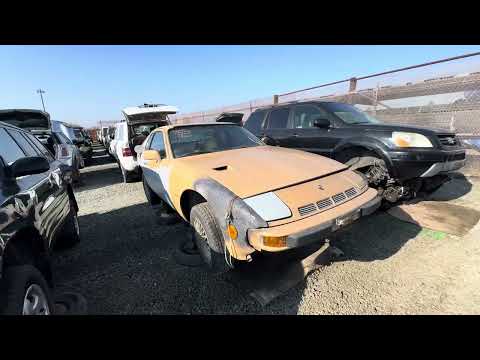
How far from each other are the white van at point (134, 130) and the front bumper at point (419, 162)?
5.88m

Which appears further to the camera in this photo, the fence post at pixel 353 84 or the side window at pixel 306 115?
the fence post at pixel 353 84

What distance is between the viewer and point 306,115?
4961 millimetres

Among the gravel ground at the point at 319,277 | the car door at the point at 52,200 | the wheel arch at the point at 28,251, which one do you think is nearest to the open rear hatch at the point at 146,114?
the car door at the point at 52,200

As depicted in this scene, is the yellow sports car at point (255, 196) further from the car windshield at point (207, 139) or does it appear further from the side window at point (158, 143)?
the side window at point (158, 143)

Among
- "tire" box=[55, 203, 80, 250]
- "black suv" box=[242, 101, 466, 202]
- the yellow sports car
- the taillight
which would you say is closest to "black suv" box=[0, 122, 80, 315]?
"tire" box=[55, 203, 80, 250]

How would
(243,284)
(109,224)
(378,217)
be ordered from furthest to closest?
(109,224) → (378,217) → (243,284)

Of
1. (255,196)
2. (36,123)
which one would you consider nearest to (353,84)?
(255,196)

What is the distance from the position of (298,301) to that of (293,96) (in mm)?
9602

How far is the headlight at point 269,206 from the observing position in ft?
6.46

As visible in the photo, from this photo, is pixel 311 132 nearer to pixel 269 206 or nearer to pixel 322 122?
pixel 322 122
